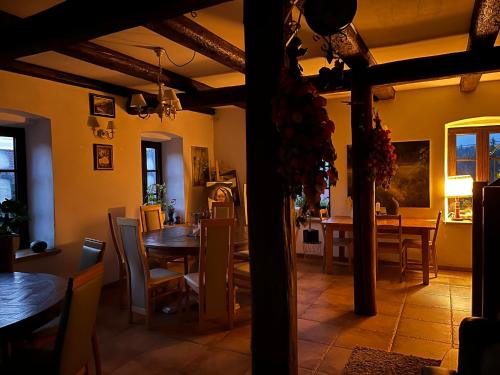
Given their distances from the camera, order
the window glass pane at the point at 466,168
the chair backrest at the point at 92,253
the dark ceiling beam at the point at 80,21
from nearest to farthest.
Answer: the dark ceiling beam at the point at 80,21 → the chair backrest at the point at 92,253 → the window glass pane at the point at 466,168

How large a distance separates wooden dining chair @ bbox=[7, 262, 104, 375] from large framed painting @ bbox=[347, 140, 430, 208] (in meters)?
4.69

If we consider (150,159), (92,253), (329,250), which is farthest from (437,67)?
(150,159)

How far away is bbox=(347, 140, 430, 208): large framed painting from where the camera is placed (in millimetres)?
5398

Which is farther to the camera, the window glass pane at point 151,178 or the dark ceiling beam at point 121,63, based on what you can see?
the window glass pane at point 151,178

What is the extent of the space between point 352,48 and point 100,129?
3.10 meters

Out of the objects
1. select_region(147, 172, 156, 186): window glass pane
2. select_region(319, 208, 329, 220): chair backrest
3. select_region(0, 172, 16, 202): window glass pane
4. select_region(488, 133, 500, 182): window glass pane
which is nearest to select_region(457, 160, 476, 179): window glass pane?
select_region(488, 133, 500, 182): window glass pane

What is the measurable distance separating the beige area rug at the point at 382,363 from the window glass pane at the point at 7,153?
4.04 metres

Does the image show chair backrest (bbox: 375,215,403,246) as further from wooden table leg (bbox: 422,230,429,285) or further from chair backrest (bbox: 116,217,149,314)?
chair backrest (bbox: 116,217,149,314)

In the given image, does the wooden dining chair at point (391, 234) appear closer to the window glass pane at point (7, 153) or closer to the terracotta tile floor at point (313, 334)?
the terracotta tile floor at point (313, 334)

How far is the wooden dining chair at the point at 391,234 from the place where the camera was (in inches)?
184

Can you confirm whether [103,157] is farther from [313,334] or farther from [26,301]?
[313,334]

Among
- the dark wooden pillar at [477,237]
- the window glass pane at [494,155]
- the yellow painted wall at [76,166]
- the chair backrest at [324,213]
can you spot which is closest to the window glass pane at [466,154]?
the window glass pane at [494,155]

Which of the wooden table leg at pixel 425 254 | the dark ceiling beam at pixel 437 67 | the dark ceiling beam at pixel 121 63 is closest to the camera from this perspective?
the dark ceiling beam at pixel 437 67

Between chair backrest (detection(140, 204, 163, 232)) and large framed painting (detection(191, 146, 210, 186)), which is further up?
large framed painting (detection(191, 146, 210, 186))
